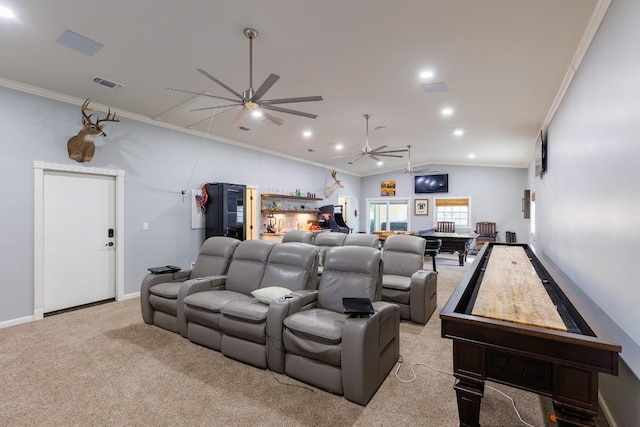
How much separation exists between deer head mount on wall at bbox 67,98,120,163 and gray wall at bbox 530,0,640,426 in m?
5.64

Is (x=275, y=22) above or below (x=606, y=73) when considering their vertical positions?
above

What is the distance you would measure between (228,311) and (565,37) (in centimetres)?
409

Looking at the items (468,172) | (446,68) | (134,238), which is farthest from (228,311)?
(468,172)

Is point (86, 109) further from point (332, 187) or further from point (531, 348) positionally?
point (332, 187)

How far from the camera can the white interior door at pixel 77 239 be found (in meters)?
4.32

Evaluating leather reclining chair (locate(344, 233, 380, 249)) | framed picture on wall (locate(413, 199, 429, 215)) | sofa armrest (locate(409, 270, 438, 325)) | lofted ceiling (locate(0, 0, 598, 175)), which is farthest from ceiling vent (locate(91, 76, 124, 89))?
framed picture on wall (locate(413, 199, 429, 215))

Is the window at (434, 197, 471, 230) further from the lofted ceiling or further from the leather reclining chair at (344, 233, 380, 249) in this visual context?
the leather reclining chair at (344, 233, 380, 249)

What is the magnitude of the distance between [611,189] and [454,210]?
9.46 metres

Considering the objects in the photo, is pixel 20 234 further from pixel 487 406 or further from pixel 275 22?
pixel 487 406

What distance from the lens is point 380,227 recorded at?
41.8 feet

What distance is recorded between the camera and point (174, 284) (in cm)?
377

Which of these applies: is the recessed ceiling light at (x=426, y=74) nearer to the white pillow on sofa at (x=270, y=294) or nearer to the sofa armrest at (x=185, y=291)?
the white pillow on sofa at (x=270, y=294)

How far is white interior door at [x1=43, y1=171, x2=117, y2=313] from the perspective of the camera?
4316 millimetres

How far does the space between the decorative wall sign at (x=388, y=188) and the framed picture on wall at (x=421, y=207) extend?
0.98 meters
